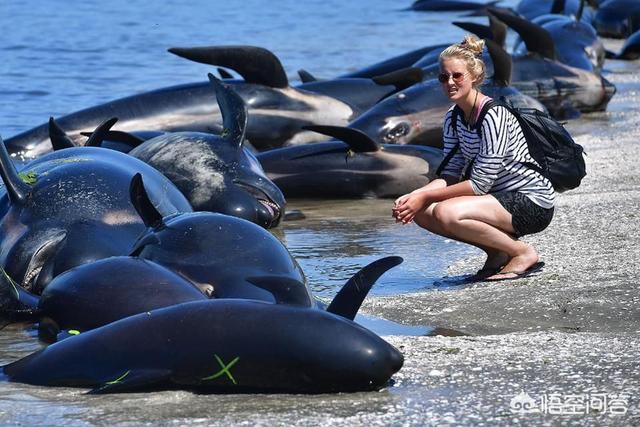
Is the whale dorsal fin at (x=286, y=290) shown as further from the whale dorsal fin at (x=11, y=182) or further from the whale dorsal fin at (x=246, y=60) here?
the whale dorsal fin at (x=246, y=60)

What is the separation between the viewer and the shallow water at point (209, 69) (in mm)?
4605

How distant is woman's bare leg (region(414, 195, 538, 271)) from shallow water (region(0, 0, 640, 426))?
326 mm

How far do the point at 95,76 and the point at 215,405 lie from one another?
46.3ft

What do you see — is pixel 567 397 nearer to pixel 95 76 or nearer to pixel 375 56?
pixel 95 76

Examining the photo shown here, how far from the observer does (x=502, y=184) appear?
7.12 metres

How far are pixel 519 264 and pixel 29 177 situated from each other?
102 inches

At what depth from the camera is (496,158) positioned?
22.8 ft

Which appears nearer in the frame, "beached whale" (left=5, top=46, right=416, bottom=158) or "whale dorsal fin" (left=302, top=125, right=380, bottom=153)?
"whale dorsal fin" (left=302, top=125, right=380, bottom=153)

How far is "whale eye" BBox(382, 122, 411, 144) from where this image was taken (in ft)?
39.9

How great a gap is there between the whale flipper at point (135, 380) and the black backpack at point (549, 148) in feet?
9.38

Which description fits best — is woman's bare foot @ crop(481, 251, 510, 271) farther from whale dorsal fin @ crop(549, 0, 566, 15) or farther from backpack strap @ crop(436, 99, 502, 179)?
whale dorsal fin @ crop(549, 0, 566, 15)

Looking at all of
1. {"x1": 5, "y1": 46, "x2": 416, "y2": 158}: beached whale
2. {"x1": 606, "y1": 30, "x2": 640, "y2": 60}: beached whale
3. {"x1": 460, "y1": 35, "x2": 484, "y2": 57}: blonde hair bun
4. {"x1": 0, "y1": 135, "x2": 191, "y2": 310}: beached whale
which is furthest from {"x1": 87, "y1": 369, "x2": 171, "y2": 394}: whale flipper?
{"x1": 606, "y1": 30, "x2": 640, "y2": 60}: beached whale

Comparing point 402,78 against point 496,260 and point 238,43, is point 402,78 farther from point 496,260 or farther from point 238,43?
point 238,43

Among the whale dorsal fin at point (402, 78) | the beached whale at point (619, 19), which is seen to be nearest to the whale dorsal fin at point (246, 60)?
the whale dorsal fin at point (402, 78)
